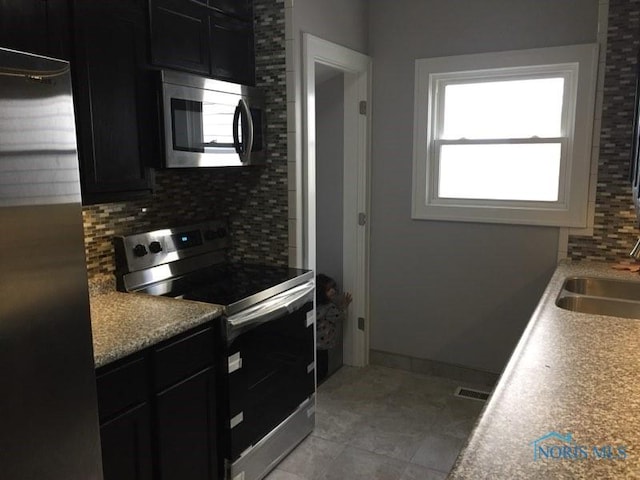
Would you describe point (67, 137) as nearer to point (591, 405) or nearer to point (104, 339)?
point (104, 339)

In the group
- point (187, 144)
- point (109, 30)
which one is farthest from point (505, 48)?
point (109, 30)

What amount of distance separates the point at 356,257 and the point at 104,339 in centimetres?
213

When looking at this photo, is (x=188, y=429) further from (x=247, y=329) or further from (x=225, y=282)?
(x=225, y=282)

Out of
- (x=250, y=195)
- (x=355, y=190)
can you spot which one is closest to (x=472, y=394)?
(x=355, y=190)

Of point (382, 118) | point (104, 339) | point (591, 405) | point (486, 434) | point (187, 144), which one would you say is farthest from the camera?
point (382, 118)

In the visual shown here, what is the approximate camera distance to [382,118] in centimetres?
359

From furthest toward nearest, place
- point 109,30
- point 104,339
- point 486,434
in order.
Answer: point 109,30 → point 104,339 → point 486,434

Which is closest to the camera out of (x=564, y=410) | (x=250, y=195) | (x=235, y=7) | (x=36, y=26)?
(x=564, y=410)

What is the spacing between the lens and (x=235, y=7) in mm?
2721

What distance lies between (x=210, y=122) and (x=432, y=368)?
88.2 inches

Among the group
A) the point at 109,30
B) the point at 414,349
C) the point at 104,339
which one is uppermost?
the point at 109,30

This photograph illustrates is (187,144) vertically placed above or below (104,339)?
above

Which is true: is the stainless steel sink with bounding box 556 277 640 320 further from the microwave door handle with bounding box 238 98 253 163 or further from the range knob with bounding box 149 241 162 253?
the range knob with bounding box 149 241 162 253

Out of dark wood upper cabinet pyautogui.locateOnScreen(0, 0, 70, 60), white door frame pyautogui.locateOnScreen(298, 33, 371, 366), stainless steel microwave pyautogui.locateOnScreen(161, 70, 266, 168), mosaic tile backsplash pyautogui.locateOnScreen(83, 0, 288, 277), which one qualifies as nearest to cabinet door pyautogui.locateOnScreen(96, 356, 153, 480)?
mosaic tile backsplash pyautogui.locateOnScreen(83, 0, 288, 277)
